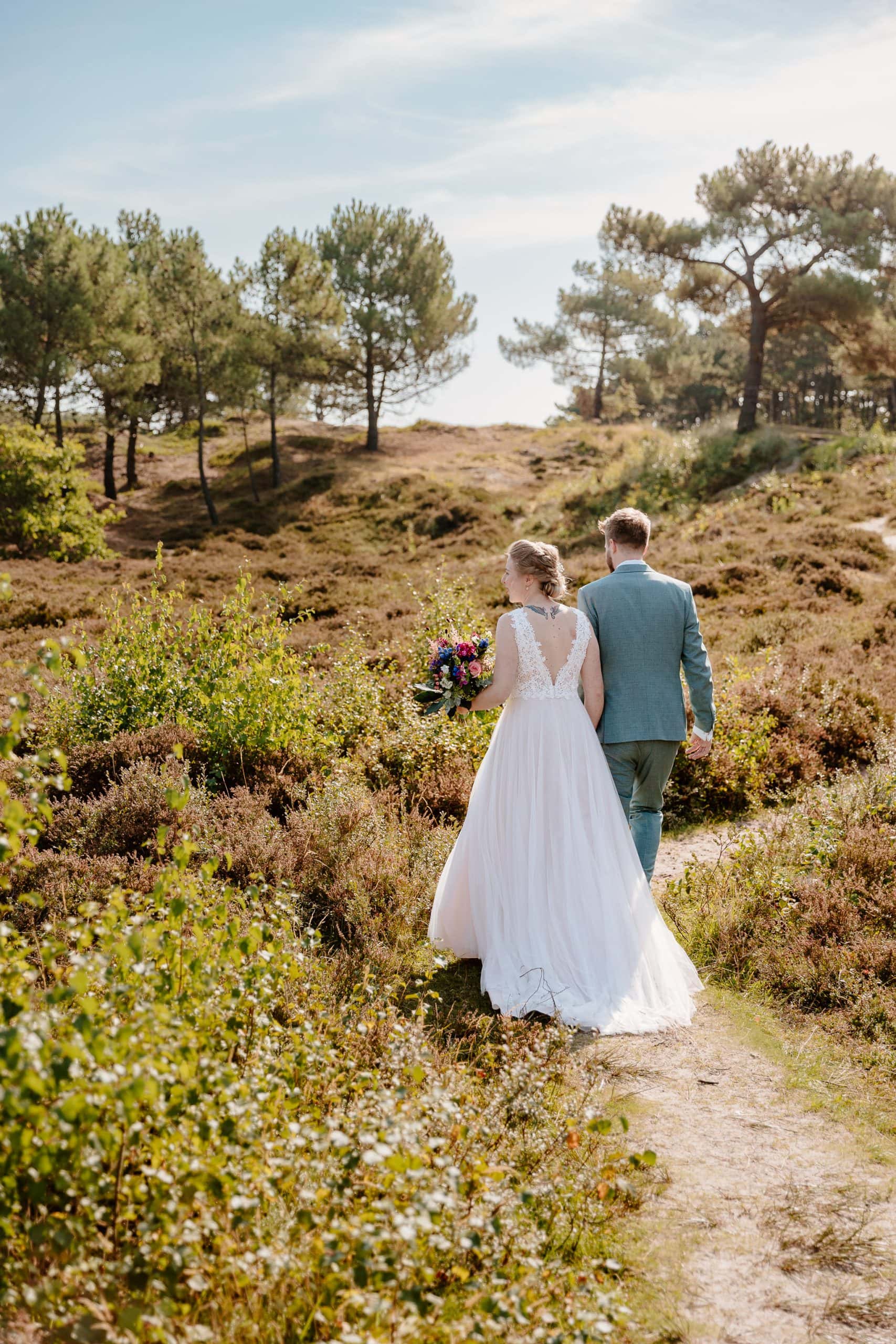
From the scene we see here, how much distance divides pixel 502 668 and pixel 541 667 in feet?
0.72

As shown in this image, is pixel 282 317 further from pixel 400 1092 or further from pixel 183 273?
pixel 400 1092

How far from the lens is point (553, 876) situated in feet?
16.9

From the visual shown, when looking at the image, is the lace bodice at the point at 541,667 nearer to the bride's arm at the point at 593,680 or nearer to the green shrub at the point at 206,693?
the bride's arm at the point at 593,680

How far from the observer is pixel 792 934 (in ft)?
17.4

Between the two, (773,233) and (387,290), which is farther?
(387,290)

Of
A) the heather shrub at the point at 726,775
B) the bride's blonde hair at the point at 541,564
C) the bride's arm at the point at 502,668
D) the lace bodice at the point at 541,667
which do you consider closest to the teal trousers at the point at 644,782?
the lace bodice at the point at 541,667

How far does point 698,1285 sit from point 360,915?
2.77 m

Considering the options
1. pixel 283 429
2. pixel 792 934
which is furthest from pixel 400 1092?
pixel 283 429

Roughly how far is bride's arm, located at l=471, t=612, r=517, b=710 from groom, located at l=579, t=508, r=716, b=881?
56 centimetres

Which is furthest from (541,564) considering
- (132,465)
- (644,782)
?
(132,465)

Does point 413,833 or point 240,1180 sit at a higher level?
point 240,1180

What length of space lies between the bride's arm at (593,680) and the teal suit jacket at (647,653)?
72mm

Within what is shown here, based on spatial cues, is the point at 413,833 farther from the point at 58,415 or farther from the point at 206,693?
the point at 58,415

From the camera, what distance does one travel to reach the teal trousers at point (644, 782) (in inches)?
215
